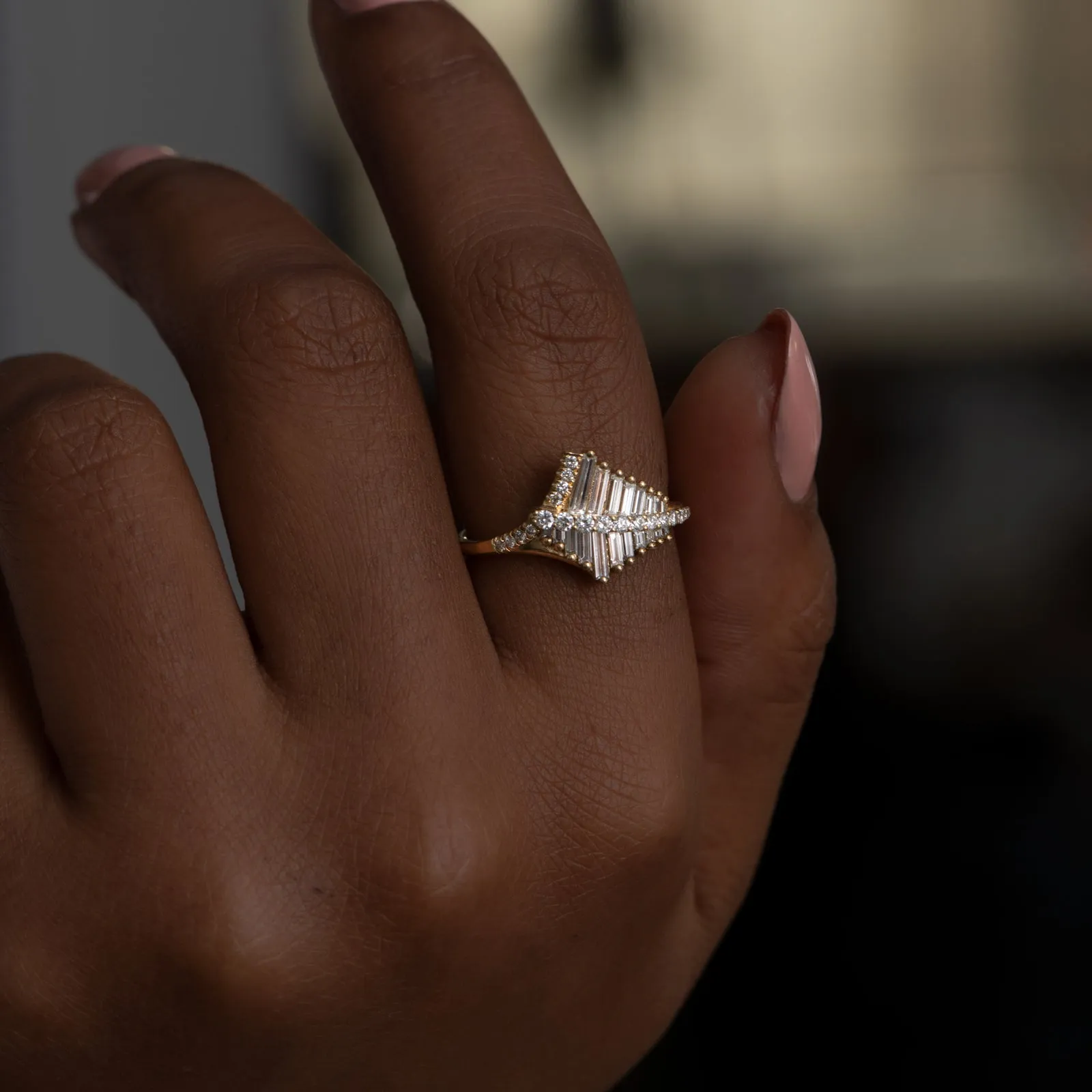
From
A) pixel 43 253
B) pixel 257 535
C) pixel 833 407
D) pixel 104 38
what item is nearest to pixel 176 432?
pixel 43 253

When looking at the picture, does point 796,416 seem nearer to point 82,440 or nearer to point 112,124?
point 82,440

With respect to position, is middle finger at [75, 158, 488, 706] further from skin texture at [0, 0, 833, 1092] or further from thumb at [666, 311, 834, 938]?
thumb at [666, 311, 834, 938]

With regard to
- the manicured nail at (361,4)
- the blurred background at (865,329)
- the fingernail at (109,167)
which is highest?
the manicured nail at (361,4)

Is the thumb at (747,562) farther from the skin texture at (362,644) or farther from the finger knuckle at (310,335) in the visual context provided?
the finger knuckle at (310,335)

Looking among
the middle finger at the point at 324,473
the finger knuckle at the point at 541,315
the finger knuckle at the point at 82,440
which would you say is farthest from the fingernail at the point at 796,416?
the finger knuckle at the point at 82,440

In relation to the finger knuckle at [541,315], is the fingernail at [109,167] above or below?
above

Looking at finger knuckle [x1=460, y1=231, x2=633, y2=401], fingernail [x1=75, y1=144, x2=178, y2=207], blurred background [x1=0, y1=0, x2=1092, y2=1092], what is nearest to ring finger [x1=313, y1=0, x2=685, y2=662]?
finger knuckle [x1=460, y1=231, x2=633, y2=401]
